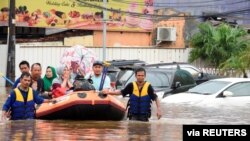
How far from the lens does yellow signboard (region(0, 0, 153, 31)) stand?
37469mm

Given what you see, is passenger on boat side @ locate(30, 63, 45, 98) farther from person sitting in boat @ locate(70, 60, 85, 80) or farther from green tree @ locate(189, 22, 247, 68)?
green tree @ locate(189, 22, 247, 68)

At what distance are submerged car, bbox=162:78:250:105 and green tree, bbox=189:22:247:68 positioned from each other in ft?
66.8

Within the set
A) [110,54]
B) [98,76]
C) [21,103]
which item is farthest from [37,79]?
[110,54]

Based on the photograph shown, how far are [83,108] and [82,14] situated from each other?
28406mm

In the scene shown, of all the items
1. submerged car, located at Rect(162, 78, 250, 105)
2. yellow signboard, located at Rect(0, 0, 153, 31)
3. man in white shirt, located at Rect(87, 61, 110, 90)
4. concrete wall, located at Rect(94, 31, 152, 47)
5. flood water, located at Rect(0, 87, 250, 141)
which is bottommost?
flood water, located at Rect(0, 87, 250, 141)

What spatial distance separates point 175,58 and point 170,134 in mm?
27590

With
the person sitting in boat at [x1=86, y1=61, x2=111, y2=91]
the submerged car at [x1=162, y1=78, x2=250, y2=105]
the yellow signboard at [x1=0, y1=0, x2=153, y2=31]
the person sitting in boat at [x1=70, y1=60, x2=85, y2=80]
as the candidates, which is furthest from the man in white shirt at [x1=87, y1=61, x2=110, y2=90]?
the yellow signboard at [x1=0, y1=0, x2=153, y2=31]

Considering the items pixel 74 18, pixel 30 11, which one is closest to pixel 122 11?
pixel 74 18

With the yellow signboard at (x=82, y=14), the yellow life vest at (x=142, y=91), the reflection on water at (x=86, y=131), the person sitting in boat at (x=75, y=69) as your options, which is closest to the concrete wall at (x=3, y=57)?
the yellow signboard at (x=82, y=14)

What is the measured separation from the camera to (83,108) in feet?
41.5

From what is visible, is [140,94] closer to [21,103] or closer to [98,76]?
[98,76]

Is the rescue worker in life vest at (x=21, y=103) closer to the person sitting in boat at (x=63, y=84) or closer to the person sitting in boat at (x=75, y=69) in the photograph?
the person sitting in boat at (x=63, y=84)

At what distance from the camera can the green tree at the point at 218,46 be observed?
3912 cm

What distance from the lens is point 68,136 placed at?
10562 millimetres
